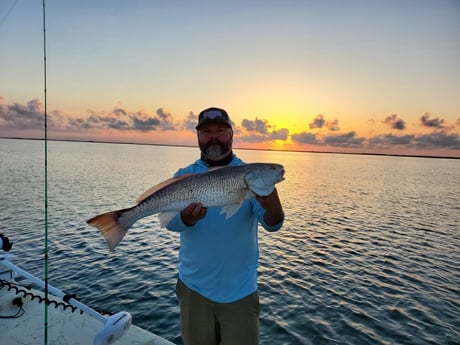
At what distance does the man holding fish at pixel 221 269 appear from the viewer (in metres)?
3.51

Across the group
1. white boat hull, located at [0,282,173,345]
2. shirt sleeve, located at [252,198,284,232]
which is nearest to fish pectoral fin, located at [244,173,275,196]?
shirt sleeve, located at [252,198,284,232]

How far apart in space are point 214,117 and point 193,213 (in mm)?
1276

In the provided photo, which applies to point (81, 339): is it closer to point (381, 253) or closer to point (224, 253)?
point (224, 253)

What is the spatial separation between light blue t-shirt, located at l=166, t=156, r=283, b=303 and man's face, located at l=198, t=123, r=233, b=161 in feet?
2.35

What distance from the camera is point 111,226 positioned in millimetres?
3639

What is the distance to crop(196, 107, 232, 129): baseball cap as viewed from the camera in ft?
13.1

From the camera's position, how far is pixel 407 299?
33.9 feet

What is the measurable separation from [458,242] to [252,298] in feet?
59.9

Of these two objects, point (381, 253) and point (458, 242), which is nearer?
point (381, 253)

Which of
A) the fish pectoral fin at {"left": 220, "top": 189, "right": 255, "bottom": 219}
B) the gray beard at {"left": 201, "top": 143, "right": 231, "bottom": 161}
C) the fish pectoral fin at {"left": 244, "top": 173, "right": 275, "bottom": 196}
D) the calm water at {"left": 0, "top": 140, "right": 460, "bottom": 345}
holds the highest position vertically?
the gray beard at {"left": 201, "top": 143, "right": 231, "bottom": 161}

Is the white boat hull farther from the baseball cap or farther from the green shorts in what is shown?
the baseball cap

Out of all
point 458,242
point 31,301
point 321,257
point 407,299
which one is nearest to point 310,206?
point 458,242

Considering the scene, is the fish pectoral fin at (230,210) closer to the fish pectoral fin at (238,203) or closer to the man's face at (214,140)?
the fish pectoral fin at (238,203)

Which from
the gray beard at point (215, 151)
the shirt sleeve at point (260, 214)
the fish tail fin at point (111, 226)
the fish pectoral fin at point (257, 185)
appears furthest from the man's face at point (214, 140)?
the fish tail fin at point (111, 226)
